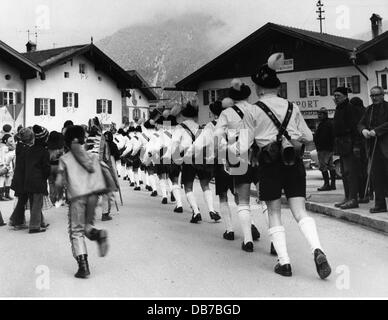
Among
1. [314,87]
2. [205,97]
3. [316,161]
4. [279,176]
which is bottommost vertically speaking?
[279,176]

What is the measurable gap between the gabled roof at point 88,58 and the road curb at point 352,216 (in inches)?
1088

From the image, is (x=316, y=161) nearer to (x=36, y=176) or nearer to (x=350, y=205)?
(x=350, y=205)

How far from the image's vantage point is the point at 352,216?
830cm

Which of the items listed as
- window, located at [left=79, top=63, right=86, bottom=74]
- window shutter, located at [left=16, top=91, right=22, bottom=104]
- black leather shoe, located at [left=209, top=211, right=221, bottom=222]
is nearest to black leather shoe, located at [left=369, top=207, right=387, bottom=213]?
black leather shoe, located at [left=209, top=211, right=221, bottom=222]

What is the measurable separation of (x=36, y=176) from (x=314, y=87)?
91.7 feet

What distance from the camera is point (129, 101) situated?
4656cm

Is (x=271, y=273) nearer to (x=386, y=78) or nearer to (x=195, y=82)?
(x=386, y=78)

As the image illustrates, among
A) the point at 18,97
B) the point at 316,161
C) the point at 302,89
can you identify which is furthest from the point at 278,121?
the point at 18,97

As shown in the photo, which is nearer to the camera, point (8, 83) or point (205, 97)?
point (8, 83)

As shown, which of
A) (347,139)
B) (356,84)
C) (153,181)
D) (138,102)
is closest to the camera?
(347,139)

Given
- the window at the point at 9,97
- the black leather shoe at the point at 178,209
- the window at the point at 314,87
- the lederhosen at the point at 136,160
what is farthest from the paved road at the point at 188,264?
the window at the point at 9,97

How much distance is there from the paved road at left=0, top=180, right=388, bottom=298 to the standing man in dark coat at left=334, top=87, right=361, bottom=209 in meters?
0.86

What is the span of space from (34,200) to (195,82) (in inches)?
1223

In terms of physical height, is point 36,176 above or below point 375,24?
below
